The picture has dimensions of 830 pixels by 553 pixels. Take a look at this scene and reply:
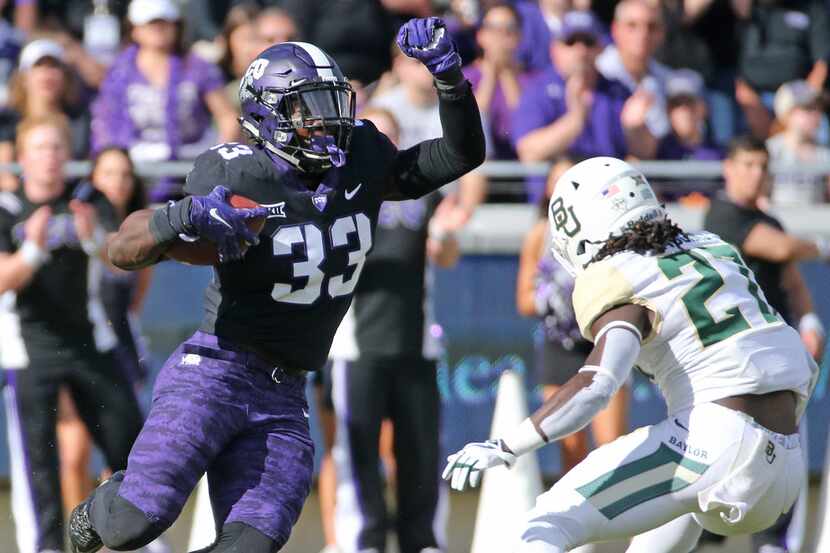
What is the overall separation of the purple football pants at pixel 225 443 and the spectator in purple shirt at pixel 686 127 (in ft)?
15.8

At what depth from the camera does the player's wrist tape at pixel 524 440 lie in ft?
15.0

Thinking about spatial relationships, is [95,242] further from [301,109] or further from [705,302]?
[705,302]

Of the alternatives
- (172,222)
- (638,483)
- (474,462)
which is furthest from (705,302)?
(172,222)

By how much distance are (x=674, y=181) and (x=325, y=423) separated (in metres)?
2.49

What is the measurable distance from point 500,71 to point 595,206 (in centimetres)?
420

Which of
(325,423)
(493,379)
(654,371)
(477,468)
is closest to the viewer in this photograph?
(477,468)

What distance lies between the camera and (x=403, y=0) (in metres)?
9.65

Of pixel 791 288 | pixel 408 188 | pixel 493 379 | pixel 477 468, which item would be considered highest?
pixel 408 188

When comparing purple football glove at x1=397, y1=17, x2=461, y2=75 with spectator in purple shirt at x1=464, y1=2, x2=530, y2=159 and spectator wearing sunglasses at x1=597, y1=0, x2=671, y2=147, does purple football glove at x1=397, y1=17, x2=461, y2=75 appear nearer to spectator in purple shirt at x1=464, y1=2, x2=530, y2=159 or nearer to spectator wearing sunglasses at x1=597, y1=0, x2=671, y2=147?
spectator in purple shirt at x1=464, y1=2, x2=530, y2=159

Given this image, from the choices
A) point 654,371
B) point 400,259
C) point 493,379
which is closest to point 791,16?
point 493,379

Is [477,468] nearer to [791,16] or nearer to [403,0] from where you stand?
[403,0]

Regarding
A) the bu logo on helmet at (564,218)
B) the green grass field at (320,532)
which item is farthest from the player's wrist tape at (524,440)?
the green grass field at (320,532)

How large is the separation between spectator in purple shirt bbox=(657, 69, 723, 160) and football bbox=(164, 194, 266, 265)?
4.94m

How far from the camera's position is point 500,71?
29.8ft
